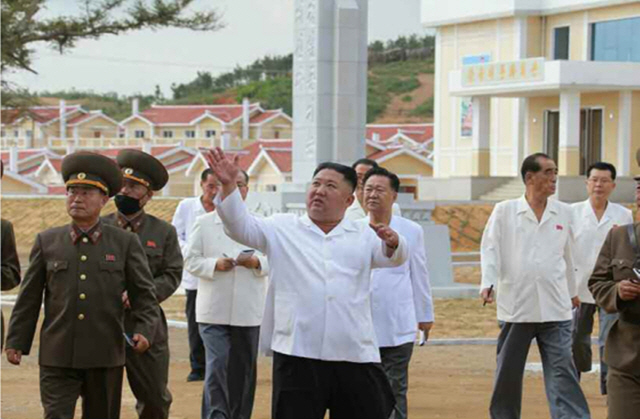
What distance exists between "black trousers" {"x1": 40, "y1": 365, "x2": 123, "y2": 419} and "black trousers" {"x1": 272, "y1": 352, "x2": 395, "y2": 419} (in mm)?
1087

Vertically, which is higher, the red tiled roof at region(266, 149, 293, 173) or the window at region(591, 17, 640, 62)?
the window at region(591, 17, 640, 62)

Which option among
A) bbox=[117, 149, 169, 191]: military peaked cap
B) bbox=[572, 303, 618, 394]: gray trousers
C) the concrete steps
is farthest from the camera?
the concrete steps

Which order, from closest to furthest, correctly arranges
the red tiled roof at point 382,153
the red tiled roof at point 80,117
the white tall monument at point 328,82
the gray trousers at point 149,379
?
the gray trousers at point 149,379
the white tall monument at point 328,82
the red tiled roof at point 382,153
the red tiled roof at point 80,117

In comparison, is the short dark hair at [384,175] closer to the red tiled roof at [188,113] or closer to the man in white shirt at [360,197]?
the man in white shirt at [360,197]

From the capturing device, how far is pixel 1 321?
761 cm

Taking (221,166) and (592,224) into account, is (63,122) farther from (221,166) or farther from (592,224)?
(221,166)

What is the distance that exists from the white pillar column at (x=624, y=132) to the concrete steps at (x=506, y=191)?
3253 mm

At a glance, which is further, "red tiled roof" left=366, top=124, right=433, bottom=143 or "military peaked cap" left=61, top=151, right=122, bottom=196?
"red tiled roof" left=366, top=124, right=433, bottom=143

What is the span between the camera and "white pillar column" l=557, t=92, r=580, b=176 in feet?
144

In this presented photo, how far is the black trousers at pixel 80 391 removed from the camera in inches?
283

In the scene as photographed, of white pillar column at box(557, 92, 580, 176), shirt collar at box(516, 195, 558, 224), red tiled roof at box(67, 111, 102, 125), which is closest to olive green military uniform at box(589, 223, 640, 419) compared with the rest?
shirt collar at box(516, 195, 558, 224)

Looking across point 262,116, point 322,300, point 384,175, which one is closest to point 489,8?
point 262,116

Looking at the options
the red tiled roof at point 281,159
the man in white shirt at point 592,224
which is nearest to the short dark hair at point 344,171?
the man in white shirt at point 592,224

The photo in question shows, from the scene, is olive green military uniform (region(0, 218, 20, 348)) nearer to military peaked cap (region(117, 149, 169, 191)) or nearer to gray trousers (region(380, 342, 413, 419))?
military peaked cap (region(117, 149, 169, 191))
